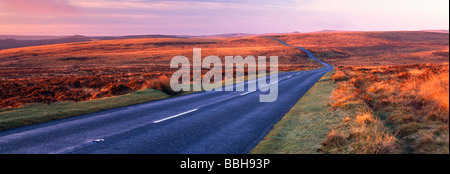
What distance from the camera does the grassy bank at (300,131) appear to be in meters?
6.11

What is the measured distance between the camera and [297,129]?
25.7 ft

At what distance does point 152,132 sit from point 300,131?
4.37 metres

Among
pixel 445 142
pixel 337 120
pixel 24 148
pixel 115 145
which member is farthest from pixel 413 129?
pixel 24 148

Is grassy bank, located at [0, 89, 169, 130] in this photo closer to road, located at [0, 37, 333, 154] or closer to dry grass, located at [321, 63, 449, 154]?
road, located at [0, 37, 333, 154]

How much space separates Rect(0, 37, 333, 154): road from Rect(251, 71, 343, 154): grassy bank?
322mm

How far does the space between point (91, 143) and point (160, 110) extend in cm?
451

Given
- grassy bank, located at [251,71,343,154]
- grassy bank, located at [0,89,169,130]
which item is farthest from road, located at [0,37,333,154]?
grassy bank, located at [0,89,169,130]

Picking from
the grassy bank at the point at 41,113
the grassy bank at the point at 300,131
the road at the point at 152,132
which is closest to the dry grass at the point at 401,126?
the grassy bank at the point at 300,131

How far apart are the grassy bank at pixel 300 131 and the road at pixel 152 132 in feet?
1.06

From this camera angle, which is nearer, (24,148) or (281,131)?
(24,148)

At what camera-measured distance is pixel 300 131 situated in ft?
25.0

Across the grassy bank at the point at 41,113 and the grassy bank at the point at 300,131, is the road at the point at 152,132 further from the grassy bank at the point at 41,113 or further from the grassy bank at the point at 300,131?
the grassy bank at the point at 41,113
